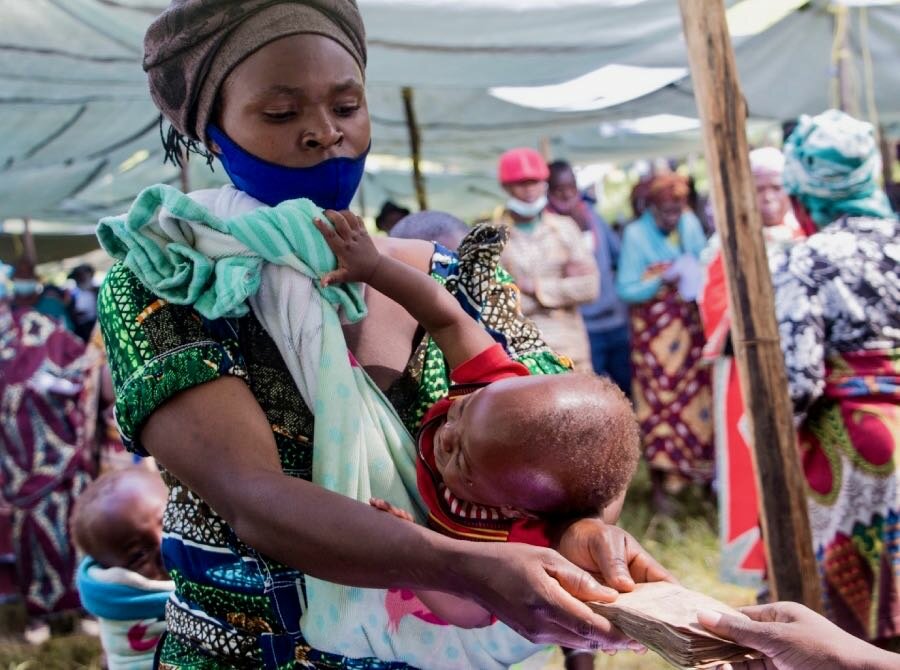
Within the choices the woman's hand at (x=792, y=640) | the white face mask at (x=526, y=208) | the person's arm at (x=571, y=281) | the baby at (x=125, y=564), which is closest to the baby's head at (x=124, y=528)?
the baby at (x=125, y=564)

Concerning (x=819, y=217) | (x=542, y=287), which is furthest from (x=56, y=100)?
(x=819, y=217)

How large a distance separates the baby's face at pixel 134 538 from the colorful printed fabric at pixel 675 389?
448cm

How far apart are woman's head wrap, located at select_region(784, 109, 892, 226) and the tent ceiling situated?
102cm

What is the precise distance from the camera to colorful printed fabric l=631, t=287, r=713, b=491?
23.1 ft

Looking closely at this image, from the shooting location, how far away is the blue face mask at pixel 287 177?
5.54 ft

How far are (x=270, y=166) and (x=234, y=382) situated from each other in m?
0.37

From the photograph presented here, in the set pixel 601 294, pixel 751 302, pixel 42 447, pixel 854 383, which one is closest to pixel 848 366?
pixel 854 383

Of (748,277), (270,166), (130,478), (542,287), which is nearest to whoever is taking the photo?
(270,166)

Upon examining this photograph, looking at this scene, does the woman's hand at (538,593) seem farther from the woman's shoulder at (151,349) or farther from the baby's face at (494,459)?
the woman's shoulder at (151,349)

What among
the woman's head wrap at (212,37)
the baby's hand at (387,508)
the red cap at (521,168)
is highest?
the red cap at (521,168)

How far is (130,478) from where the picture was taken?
3400 millimetres

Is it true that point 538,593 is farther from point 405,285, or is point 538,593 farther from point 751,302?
point 751,302

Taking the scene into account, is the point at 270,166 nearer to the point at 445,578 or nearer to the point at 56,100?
the point at 445,578

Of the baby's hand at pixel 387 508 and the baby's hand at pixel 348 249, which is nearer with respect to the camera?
the baby's hand at pixel 387 508
